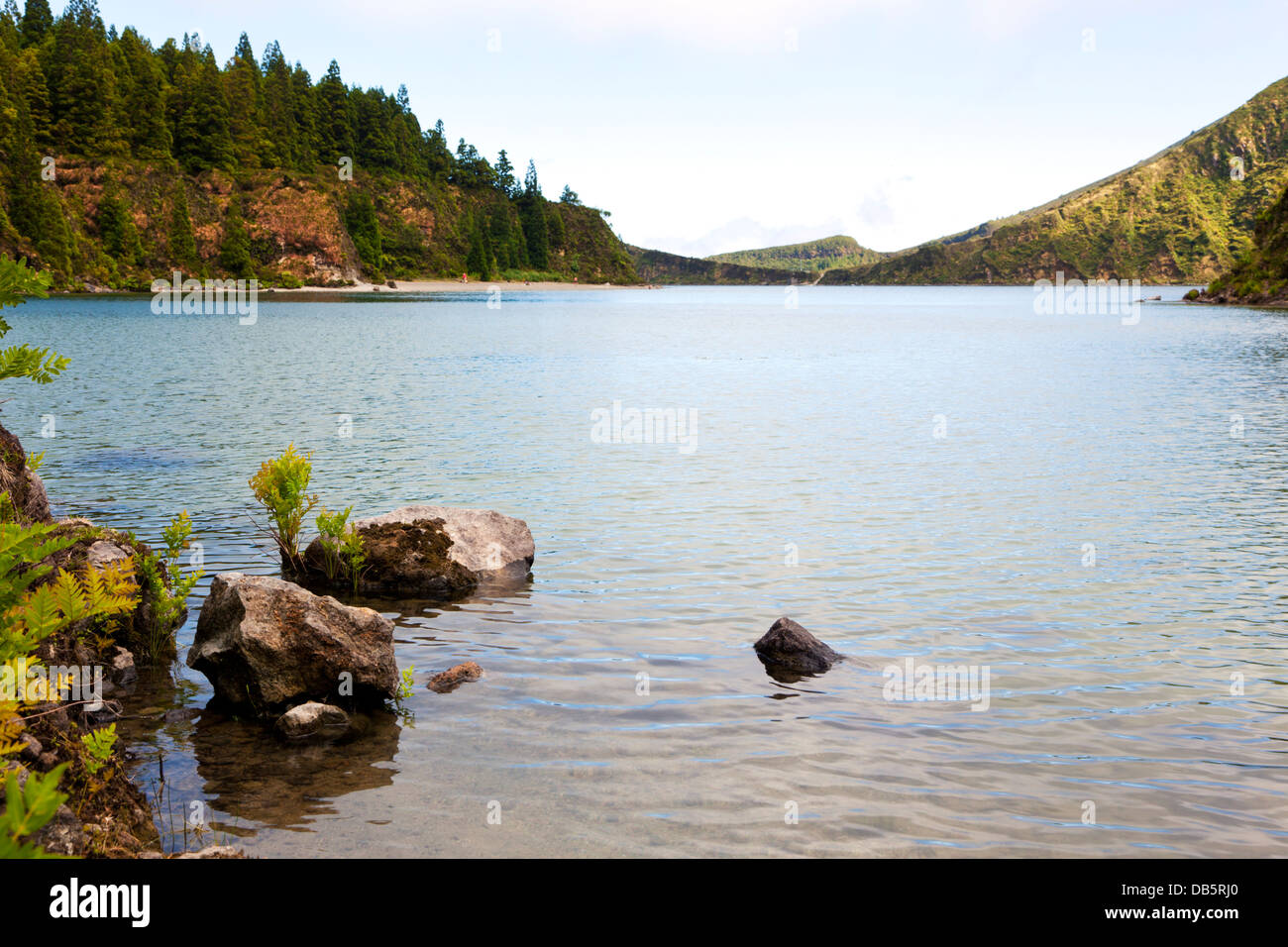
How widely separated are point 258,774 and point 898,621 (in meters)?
9.01

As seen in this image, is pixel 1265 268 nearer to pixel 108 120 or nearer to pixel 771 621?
pixel 771 621

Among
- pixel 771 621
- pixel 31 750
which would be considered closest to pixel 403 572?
pixel 771 621

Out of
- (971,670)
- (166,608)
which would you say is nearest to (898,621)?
(971,670)

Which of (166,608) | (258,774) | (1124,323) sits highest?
(1124,323)

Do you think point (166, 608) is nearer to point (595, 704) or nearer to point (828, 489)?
point (595, 704)

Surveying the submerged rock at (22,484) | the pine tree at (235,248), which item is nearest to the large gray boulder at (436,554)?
the submerged rock at (22,484)

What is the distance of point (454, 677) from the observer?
37.2 ft

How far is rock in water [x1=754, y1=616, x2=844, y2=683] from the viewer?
11.7 m

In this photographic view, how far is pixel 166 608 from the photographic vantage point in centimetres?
1180

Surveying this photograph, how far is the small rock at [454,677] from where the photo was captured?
36.6ft

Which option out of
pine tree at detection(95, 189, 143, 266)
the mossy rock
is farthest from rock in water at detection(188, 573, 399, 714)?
pine tree at detection(95, 189, 143, 266)

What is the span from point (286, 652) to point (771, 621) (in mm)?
6812

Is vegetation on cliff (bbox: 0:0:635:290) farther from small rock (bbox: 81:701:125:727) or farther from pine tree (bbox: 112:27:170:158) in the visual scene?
small rock (bbox: 81:701:125:727)
